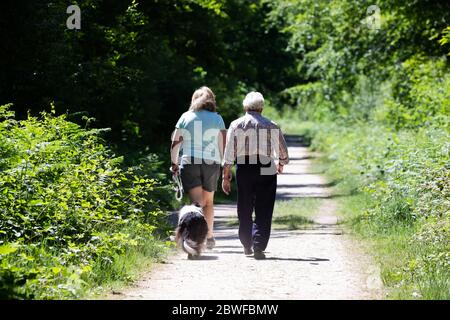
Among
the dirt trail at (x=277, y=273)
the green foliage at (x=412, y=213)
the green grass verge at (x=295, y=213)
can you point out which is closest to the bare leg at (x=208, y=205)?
the dirt trail at (x=277, y=273)

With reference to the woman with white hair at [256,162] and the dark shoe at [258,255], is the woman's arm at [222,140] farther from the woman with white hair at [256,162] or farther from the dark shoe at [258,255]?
the dark shoe at [258,255]

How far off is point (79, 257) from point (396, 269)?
130 inches

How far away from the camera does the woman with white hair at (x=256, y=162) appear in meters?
10.5

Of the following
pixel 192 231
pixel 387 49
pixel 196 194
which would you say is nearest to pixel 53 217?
pixel 192 231

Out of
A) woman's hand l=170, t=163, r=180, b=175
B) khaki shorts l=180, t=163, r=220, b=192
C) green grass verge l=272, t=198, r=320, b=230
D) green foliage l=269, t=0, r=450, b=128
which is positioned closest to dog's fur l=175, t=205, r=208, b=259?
khaki shorts l=180, t=163, r=220, b=192

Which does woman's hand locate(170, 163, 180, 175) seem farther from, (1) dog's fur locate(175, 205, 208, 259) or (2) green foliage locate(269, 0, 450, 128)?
(2) green foliage locate(269, 0, 450, 128)

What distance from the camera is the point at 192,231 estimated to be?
10383 millimetres

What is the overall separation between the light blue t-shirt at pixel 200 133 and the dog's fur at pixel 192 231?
0.83 meters

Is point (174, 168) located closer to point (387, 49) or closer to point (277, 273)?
point (277, 273)

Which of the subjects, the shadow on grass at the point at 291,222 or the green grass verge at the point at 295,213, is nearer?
the shadow on grass at the point at 291,222

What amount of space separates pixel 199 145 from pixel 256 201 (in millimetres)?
1026

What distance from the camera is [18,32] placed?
14.0 m
